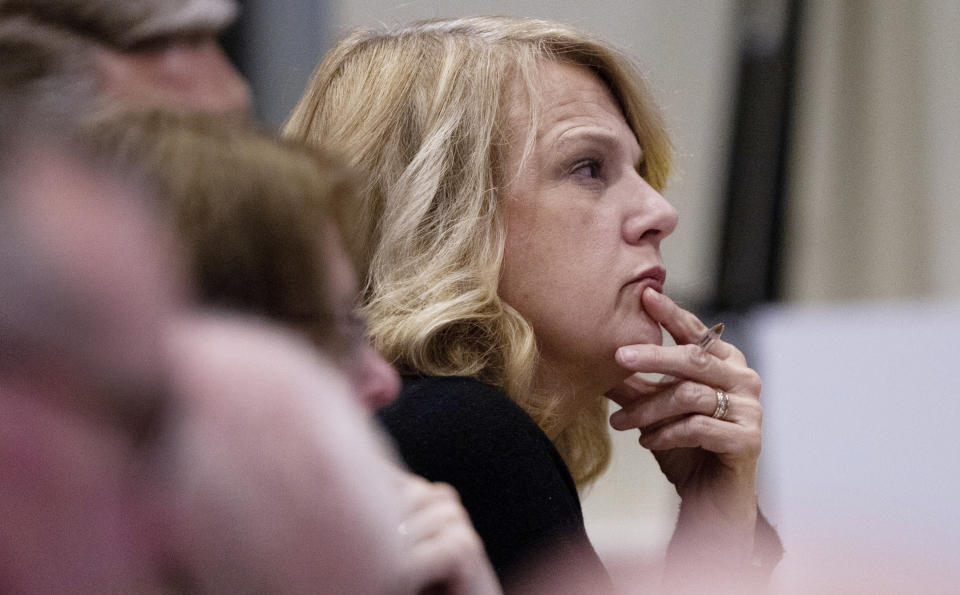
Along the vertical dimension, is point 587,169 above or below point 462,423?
above

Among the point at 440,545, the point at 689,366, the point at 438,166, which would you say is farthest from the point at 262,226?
the point at 689,366

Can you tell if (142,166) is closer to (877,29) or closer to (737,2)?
(737,2)

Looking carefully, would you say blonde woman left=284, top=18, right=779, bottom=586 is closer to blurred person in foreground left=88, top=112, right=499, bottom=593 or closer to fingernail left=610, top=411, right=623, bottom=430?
fingernail left=610, top=411, right=623, bottom=430

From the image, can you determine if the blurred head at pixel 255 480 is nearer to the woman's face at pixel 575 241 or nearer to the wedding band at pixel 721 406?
the woman's face at pixel 575 241

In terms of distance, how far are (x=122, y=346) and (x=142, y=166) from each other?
62mm

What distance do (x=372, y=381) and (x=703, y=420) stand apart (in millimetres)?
686

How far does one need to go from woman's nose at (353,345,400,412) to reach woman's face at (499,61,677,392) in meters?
0.56

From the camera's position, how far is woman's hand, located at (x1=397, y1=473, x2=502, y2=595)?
370 millimetres

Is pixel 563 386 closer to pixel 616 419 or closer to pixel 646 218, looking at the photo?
pixel 616 419

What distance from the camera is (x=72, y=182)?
275 mm

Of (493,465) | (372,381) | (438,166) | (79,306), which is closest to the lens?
(79,306)

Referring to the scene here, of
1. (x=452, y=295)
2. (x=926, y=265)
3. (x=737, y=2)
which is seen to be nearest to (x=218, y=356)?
(x=452, y=295)

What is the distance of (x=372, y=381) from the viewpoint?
366mm

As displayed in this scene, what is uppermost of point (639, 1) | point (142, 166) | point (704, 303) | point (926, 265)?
point (639, 1)
